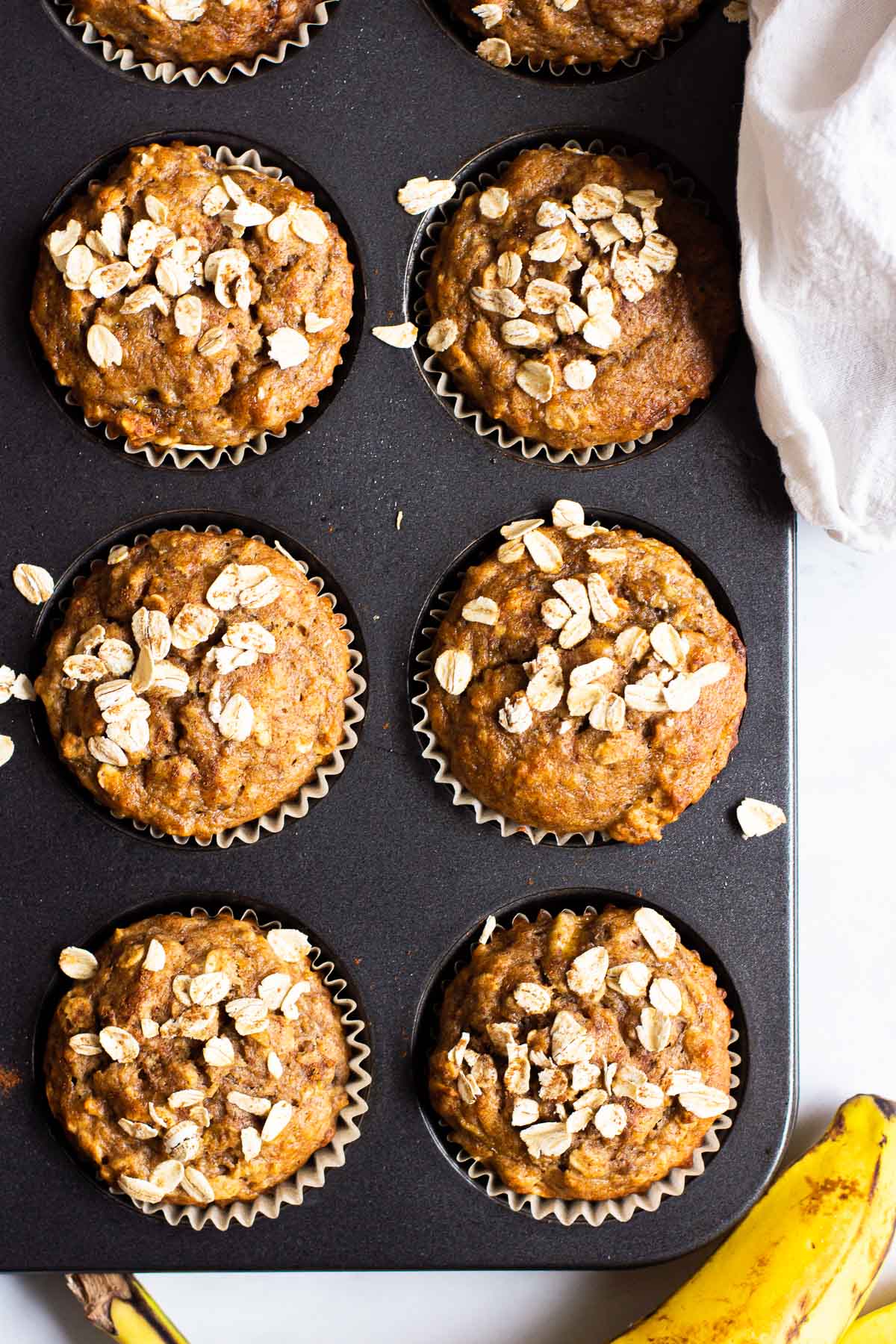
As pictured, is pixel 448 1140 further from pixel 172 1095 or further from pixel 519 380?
pixel 519 380

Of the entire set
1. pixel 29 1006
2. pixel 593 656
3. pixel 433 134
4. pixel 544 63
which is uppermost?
pixel 544 63

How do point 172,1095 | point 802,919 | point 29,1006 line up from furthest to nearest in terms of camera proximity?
point 802,919 < point 29,1006 < point 172,1095

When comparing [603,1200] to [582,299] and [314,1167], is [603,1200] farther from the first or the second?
[582,299]

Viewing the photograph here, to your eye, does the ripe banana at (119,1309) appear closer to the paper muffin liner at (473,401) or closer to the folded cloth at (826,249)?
the paper muffin liner at (473,401)

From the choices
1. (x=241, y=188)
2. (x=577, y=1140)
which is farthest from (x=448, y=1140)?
(x=241, y=188)

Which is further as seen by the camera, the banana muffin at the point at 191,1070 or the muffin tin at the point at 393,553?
the muffin tin at the point at 393,553

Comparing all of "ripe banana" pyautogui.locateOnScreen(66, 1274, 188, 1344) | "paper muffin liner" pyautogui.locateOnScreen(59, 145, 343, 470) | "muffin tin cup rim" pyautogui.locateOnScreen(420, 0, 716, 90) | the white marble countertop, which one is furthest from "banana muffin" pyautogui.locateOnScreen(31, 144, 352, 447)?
"ripe banana" pyautogui.locateOnScreen(66, 1274, 188, 1344)

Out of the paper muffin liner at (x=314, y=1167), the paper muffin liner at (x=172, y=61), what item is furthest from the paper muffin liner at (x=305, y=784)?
the paper muffin liner at (x=172, y=61)
